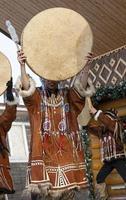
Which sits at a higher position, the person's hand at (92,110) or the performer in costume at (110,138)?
the person's hand at (92,110)

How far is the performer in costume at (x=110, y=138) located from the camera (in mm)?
3232

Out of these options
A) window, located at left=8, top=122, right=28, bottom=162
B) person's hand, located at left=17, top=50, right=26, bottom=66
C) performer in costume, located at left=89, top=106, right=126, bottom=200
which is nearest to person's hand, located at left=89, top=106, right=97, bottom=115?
performer in costume, located at left=89, top=106, right=126, bottom=200

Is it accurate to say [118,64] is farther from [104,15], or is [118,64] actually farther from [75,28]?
[75,28]

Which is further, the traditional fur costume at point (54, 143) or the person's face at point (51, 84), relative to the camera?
the person's face at point (51, 84)

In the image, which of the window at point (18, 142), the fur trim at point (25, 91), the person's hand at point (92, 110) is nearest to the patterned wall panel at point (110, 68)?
the person's hand at point (92, 110)

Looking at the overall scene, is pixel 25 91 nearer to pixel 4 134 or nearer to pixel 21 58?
pixel 21 58

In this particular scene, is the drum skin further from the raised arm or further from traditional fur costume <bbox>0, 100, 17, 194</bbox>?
traditional fur costume <bbox>0, 100, 17, 194</bbox>

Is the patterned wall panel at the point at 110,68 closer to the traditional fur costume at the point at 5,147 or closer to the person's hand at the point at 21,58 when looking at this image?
the traditional fur costume at the point at 5,147

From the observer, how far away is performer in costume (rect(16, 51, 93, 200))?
113 inches

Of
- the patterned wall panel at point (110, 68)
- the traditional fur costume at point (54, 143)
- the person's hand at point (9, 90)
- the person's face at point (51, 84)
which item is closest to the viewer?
the traditional fur costume at point (54, 143)

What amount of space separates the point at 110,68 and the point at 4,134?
2.19 meters

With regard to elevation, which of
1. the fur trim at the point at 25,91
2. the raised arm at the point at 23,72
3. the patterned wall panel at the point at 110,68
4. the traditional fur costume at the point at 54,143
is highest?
the patterned wall panel at the point at 110,68

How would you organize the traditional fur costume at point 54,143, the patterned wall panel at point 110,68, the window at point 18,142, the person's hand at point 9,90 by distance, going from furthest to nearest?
the window at point 18,142 → the patterned wall panel at point 110,68 → the person's hand at point 9,90 → the traditional fur costume at point 54,143

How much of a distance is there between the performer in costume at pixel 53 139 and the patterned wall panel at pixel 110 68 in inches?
85.5
